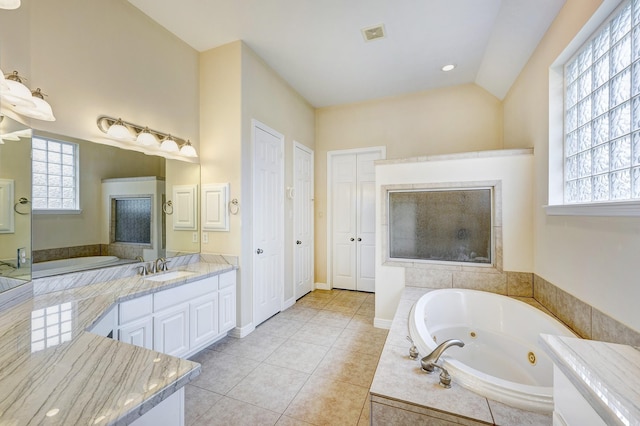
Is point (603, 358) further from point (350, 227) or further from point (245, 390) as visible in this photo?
point (350, 227)

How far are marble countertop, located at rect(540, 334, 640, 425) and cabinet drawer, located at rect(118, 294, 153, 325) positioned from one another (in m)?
2.32

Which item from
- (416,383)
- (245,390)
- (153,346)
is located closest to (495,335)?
→ (416,383)

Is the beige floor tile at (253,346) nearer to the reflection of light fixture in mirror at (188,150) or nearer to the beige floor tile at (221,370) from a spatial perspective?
the beige floor tile at (221,370)

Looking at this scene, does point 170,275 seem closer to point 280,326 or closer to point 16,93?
point 280,326

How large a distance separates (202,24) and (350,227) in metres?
3.25

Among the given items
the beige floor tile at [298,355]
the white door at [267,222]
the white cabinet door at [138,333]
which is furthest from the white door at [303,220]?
the white cabinet door at [138,333]

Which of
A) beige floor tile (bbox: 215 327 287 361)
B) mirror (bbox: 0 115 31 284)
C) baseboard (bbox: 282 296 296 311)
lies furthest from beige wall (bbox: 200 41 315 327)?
mirror (bbox: 0 115 31 284)

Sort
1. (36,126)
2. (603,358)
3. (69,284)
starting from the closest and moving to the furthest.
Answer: (603,358) < (36,126) < (69,284)

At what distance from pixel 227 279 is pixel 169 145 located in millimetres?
1445

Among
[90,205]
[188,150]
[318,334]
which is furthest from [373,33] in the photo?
[318,334]

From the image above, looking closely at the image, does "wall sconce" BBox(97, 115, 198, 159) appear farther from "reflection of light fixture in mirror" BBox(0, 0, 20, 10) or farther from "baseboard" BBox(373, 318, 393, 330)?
"baseboard" BBox(373, 318, 393, 330)

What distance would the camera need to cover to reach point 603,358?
0.94 meters

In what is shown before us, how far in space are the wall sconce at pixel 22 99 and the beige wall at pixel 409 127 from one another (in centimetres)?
333

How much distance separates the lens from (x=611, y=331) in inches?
56.5
